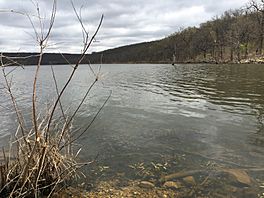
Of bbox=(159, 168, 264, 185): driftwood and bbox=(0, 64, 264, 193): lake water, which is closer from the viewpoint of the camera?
bbox=(159, 168, 264, 185): driftwood

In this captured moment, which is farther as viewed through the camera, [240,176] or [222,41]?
[222,41]

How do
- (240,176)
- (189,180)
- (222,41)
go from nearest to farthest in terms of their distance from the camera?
1. (189,180)
2. (240,176)
3. (222,41)

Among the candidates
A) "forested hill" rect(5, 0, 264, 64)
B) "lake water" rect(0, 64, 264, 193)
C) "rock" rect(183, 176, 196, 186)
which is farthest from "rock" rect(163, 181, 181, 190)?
"forested hill" rect(5, 0, 264, 64)

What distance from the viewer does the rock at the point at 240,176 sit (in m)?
6.89

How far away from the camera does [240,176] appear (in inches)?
283

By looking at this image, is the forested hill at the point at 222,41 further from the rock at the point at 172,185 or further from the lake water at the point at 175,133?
the rock at the point at 172,185

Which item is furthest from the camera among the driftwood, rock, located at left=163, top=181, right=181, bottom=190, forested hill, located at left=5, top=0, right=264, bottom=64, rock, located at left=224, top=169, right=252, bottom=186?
forested hill, located at left=5, top=0, right=264, bottom=64

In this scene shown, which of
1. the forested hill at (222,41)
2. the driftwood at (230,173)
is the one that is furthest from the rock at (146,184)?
the forested hill at (222,41)

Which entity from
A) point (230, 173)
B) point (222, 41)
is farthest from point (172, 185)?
point (222, 41)

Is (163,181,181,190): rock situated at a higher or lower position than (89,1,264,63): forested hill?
lower

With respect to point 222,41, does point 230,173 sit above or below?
below

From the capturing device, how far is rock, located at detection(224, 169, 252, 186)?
22.6ft

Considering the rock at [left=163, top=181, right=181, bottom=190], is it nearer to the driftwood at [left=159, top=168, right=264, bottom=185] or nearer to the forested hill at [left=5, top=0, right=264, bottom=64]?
the driftwood at [left=159, top=168, right=264, bottom=185]

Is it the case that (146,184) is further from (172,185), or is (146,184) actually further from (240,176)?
(240,176)
